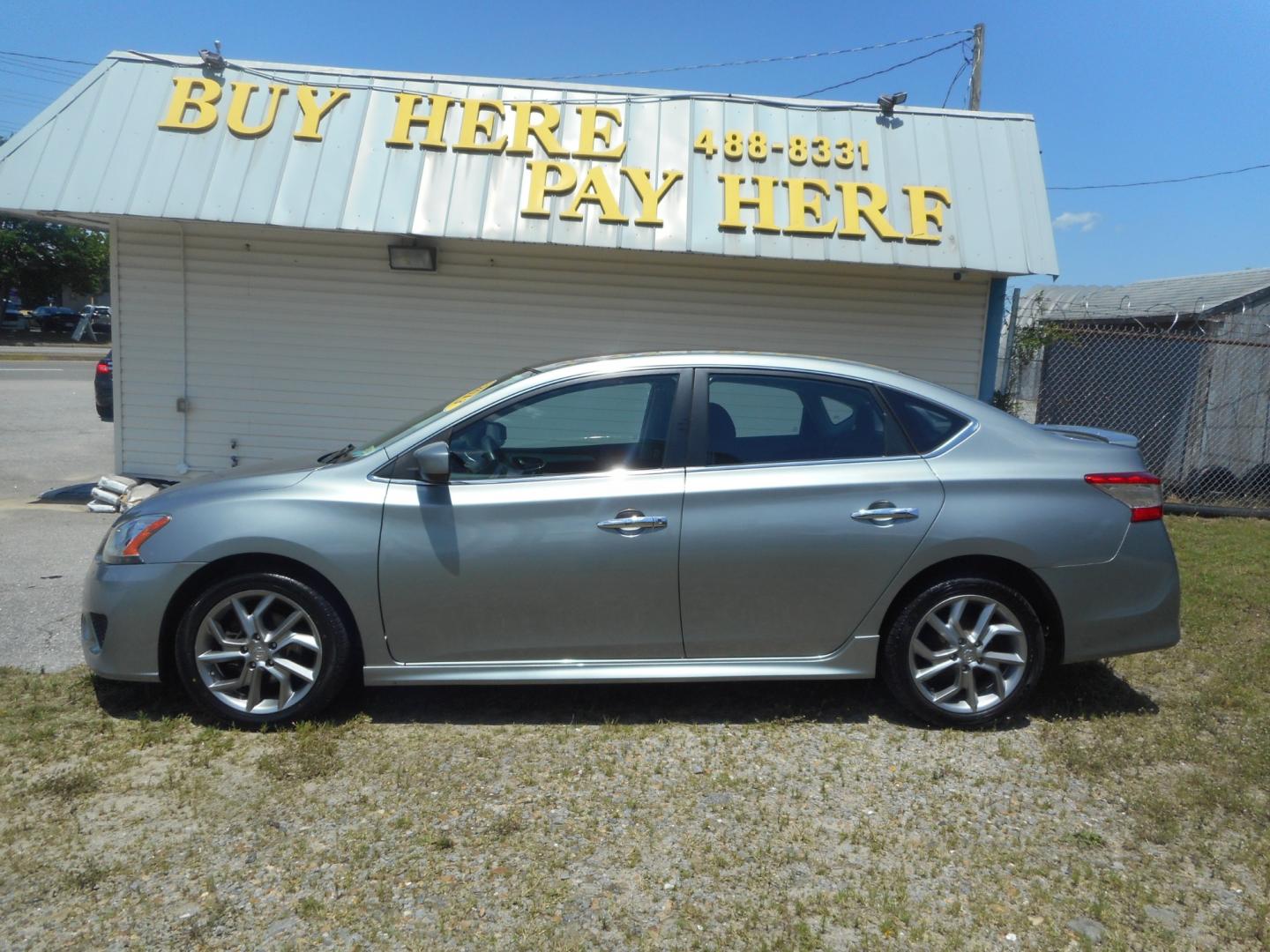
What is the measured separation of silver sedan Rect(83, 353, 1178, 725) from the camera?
436 centimetres

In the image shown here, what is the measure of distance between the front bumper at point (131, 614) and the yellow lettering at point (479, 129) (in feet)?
18.2

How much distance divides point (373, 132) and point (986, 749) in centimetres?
719

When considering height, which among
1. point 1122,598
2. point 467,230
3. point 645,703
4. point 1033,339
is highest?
point 467,230

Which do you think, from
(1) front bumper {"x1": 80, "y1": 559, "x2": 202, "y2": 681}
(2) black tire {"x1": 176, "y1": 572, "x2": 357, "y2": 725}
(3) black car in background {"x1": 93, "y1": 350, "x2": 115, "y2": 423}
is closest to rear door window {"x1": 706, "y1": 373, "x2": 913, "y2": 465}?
(2) black tire {"x1": 176, "y1": 572, "x2": 357, "y2": 725}

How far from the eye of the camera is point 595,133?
9047mm

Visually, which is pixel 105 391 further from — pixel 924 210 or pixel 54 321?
pixel 54 321

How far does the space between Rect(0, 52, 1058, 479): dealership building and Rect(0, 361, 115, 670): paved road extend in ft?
4.00

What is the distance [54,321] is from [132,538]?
5057 centimetres

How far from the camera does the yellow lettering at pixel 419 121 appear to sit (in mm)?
8898

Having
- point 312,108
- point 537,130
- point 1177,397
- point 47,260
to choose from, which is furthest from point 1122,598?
point 47,260

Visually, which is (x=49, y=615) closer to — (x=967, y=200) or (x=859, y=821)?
(x=859, y=821)

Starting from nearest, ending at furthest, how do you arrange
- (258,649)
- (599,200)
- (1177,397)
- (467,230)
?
(258,649), (467,230), (599,200), (1177,397)

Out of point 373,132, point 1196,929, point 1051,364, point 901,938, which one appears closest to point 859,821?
point 901,938

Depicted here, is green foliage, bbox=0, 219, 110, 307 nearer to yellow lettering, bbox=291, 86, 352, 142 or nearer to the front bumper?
yellow lettering, bbox=291, 86, 352, 142
